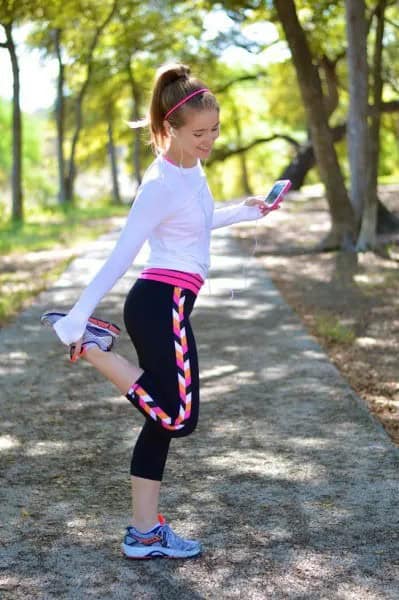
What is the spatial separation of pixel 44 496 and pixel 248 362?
328 centimetres

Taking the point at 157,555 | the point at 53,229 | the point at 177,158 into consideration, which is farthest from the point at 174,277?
the point at 53,229

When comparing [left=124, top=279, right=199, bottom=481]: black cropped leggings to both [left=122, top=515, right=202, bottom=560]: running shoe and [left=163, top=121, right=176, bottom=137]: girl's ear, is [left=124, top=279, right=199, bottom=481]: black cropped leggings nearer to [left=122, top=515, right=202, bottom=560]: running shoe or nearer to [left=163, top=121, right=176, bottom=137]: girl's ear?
[left=122, top=515, right=202, bottom=560]: running shoe

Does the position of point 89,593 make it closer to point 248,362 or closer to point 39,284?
point 248,362

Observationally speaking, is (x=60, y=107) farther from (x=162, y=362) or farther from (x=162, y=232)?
(x=162, y=362)

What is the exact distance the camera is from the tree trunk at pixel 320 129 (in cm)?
1358

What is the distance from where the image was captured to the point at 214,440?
19.0 ft

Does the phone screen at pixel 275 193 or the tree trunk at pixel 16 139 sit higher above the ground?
the tree trunk at pixel 16 139

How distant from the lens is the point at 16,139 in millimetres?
24125

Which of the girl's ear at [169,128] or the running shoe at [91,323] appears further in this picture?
the girl's ear at [169,128]

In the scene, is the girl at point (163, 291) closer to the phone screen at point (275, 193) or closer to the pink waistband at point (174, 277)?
the pink waistband at point (174, 277)

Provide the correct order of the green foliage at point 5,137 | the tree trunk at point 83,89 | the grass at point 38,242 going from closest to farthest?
1. the grass at point 38,242
2. the tree trunk at point 83,89
3. the green foliage at point 5,137

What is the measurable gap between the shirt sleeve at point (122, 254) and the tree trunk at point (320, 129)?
10.3 meters

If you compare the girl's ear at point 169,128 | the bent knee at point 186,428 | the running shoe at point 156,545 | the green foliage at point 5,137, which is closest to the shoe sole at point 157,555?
the running shoe at point 156,545

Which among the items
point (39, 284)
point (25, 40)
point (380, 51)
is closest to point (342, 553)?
point (39, 284)
